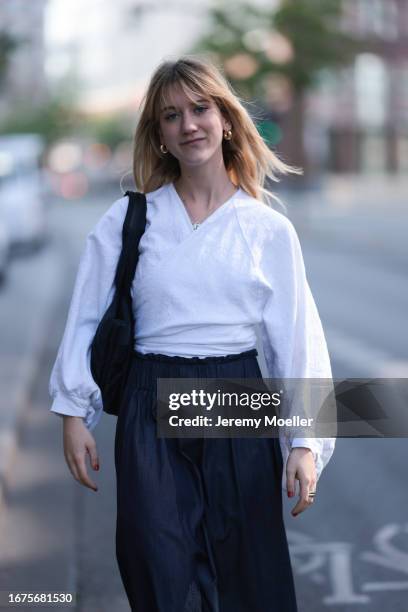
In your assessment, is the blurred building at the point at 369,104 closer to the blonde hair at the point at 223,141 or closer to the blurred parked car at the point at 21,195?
the blurred parked car at the point at 21,195

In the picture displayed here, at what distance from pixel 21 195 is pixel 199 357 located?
831 inches

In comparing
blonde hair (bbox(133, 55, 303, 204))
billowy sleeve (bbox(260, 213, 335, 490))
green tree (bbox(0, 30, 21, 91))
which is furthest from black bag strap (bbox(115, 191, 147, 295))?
green tree (bbox(0, 30, 21, 91))

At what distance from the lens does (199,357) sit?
2814 millimetres

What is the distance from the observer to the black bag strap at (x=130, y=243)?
2818mm

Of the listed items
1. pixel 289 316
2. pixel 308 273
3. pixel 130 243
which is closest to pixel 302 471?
pixel 289 316

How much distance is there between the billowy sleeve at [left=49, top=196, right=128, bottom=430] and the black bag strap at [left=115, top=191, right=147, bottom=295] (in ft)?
0.07

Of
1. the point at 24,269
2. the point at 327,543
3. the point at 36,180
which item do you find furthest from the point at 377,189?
the point at 327,543

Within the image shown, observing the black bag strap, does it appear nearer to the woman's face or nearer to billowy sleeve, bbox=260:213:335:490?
the woman's face

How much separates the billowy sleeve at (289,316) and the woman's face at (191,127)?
0.25m

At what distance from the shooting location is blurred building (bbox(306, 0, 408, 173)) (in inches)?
2803

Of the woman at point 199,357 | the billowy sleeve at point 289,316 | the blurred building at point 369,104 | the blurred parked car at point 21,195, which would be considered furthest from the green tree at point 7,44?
the blurred building at point 369,104

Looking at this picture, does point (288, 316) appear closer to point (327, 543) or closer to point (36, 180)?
point (327, 543)

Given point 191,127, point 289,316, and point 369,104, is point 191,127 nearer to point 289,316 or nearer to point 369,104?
point 289,316

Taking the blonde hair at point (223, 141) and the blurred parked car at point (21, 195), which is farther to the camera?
the blurred parked car at point (21, 195)
